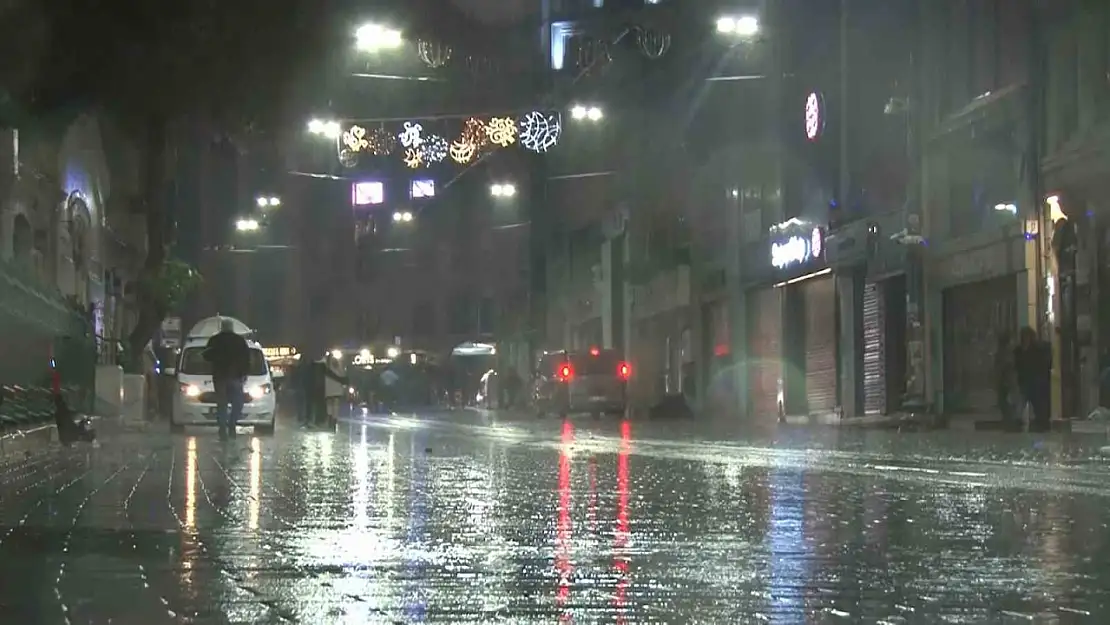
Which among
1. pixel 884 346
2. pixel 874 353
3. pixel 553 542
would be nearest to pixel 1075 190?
pixel 884 346

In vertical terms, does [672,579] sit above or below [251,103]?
below

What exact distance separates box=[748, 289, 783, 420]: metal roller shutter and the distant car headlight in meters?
17.6

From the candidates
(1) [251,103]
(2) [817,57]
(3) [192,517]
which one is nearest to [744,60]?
(2) [817,57]

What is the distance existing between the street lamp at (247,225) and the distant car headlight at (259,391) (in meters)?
54.5

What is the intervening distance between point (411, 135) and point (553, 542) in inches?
1238

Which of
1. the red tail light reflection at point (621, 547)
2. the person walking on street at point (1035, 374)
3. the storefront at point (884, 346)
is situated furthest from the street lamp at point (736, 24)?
the red tail light reflection at point (621, 547)

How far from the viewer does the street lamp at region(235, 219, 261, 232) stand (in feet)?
276

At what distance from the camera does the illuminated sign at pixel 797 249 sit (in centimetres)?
4099

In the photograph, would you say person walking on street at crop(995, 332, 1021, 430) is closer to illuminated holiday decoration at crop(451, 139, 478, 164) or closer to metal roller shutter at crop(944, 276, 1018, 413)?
metal roller shutter at crop(944, 276, 1018, 413)

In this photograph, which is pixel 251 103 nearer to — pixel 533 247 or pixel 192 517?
pixel 192 517

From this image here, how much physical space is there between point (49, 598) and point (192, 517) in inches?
141

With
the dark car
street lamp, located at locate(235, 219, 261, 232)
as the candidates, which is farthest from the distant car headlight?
street lamp, located at locate(235, 219, 261, 232)

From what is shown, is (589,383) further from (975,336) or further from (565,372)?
(975,336)

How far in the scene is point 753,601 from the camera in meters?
6.56
